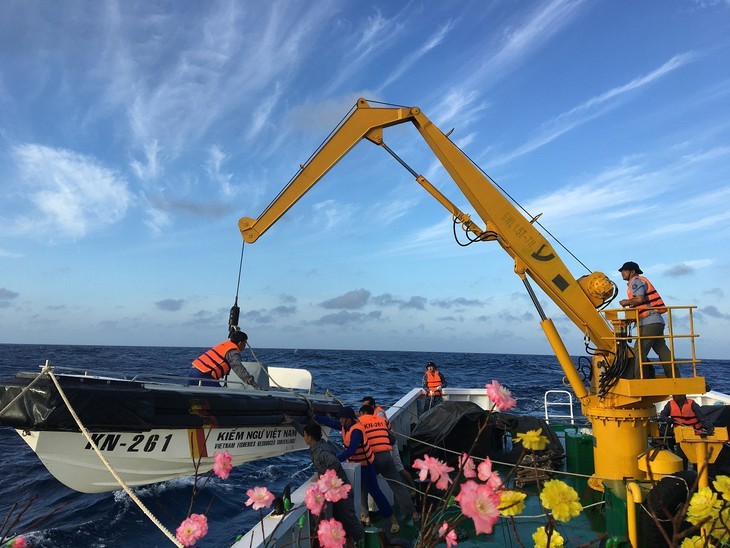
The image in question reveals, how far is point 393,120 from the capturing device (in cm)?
719

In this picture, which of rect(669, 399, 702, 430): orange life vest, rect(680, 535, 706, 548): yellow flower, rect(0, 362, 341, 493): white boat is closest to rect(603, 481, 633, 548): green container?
rect(669, 399, 702, 430): orange life vest

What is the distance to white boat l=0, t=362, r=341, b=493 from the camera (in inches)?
169

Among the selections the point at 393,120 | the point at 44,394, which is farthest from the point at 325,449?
the point at 393,120

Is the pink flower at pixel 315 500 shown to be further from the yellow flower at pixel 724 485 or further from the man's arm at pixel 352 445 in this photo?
the man's arm at pixel 352 445

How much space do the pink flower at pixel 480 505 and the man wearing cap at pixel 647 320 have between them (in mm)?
5105

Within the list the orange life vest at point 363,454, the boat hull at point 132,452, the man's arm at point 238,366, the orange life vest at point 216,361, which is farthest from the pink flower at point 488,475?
the orange life vest at point 216,361

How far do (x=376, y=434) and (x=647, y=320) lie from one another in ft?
11.0

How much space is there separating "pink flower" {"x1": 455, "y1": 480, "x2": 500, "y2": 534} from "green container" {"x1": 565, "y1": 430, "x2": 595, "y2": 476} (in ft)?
22.2

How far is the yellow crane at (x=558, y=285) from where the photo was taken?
5801 mm

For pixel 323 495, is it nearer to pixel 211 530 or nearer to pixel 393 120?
pixel 393 120

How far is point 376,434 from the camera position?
5.49 metres

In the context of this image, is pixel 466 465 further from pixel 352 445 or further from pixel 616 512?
pixel 616 512

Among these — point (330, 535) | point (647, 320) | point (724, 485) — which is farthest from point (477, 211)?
point (724, 485)

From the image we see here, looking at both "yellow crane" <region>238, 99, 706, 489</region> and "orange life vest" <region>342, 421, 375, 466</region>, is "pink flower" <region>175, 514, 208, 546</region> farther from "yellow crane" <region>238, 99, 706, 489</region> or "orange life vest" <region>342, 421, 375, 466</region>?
"yellow crane" <region>238, 99, 706, 489</region>
